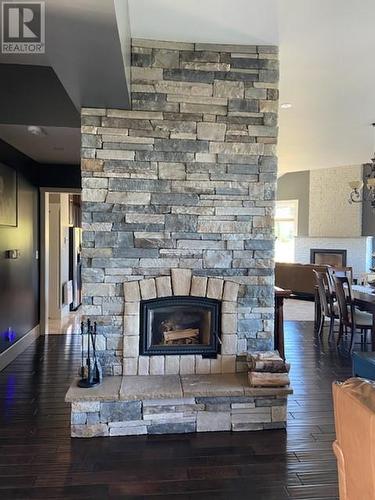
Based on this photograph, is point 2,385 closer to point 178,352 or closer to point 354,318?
point 178,352

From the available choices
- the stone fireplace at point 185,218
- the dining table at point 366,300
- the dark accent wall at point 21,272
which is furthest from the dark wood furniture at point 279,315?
the dark accent wall at point 21,272

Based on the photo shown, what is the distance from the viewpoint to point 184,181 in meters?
3.08

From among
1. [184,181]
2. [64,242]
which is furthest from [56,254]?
[184,181]

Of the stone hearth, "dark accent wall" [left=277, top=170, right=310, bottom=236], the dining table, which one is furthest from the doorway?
"dark accent wall" [left=277, top=170, right=310, bottom=236]

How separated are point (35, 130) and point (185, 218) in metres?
1.83

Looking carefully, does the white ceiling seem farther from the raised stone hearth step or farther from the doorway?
the doorway

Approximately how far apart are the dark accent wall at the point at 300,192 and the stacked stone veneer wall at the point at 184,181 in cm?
721

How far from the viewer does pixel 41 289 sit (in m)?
5.71

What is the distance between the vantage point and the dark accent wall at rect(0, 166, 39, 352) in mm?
4305

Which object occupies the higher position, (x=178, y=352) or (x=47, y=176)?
(x=47, y=176)

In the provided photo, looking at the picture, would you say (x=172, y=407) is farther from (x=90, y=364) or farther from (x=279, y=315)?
(x=279, y=315)

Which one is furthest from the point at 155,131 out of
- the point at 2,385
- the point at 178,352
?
the point at 2,385

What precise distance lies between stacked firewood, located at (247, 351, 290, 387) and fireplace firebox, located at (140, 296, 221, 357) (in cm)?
38

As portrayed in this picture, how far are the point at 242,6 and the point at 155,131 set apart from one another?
1020 mm
